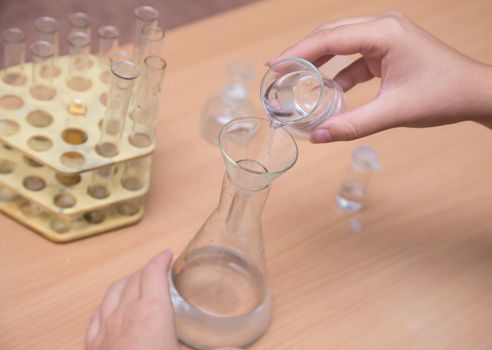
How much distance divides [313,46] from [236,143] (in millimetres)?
141

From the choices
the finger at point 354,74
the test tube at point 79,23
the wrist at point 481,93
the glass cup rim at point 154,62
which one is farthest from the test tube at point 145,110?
the wrist at point 481,93

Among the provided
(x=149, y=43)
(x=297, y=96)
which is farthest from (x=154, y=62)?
(x=297, y=96)

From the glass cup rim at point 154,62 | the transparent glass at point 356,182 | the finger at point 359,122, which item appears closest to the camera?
the finger at point 359,122

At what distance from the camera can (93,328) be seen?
69cm

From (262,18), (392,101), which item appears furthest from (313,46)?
(262,18)

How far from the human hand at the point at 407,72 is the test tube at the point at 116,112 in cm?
15

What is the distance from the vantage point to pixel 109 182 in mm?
799

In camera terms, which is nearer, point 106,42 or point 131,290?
point 131,290

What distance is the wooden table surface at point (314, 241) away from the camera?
73cm

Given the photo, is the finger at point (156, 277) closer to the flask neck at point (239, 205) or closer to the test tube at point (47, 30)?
the flask neck at point (239, 205)

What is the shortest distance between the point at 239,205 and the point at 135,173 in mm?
191

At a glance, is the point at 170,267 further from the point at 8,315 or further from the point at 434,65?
the point at 434,65

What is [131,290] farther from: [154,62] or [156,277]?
[154,62]

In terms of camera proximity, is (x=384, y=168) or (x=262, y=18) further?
(x=262, y=18)
